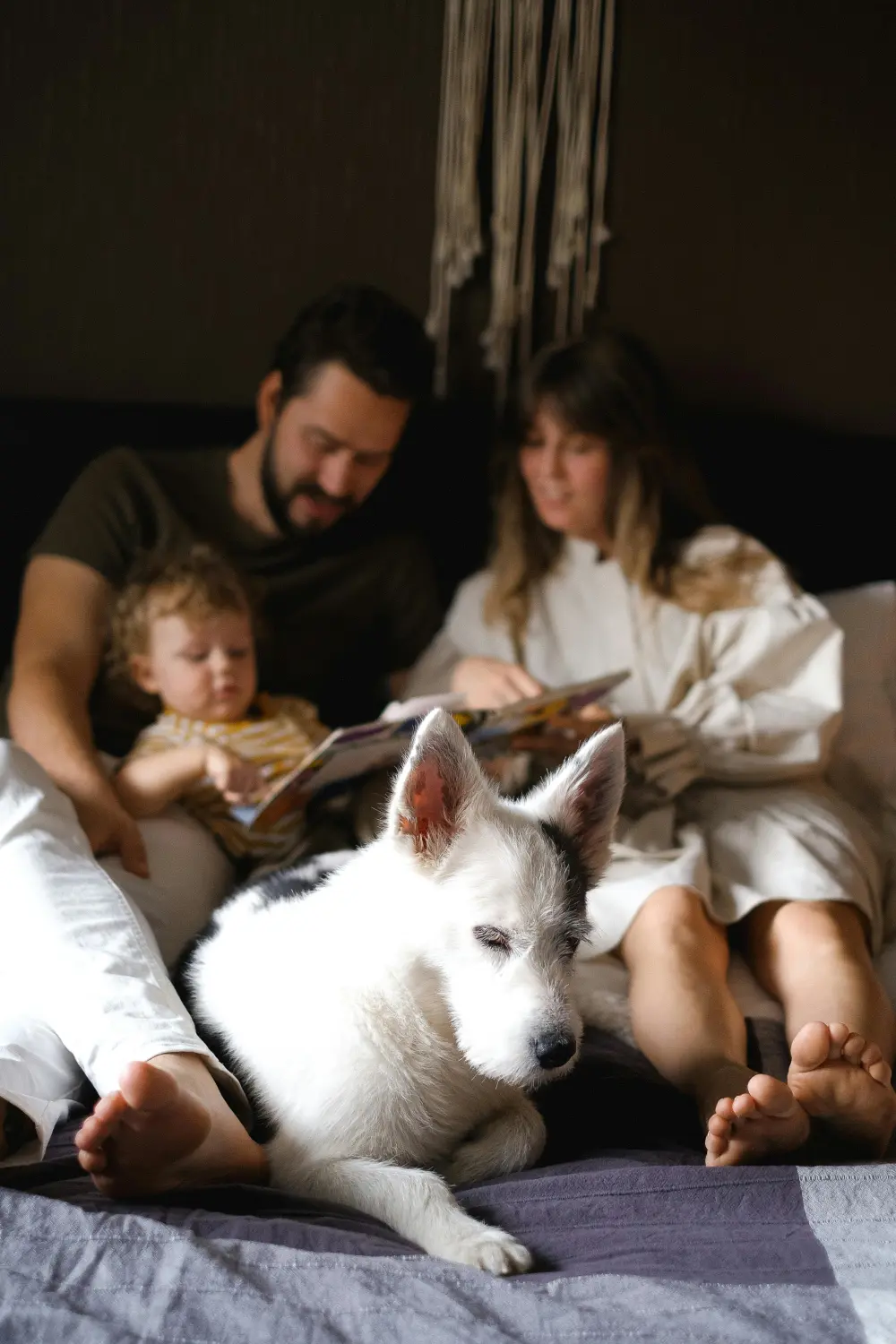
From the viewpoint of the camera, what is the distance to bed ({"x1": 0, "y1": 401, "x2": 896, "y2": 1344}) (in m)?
0.90

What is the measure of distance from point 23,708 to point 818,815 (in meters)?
1.25

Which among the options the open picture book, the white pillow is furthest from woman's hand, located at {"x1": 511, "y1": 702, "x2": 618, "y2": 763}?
the white pillow

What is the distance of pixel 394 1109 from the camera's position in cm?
120

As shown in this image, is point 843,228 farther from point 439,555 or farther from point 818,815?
point 818,815

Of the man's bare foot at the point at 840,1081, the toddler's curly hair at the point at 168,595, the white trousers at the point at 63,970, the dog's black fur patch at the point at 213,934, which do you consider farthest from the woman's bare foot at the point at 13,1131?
the toddler's curly hair at the point at 168,595

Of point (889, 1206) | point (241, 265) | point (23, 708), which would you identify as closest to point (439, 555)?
point (241, 265)

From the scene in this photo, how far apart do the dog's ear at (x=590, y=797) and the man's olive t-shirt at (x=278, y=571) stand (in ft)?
3.36

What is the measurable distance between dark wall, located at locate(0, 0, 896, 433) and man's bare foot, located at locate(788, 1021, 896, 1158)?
70.6 inches

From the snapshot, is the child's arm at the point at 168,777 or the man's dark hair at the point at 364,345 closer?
the child's arm at the point at 168,777

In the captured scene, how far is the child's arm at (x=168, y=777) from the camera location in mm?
1756

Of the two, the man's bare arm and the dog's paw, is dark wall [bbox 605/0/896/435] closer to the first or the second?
the man's bare arm

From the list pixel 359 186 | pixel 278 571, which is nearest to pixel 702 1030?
pixel 278 571

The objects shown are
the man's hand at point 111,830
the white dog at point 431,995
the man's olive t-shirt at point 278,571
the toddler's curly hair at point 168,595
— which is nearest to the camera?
the white dog at point 431,995

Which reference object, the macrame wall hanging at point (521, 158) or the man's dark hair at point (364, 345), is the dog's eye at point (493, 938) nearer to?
the man's dark hair at point (364, 345)
